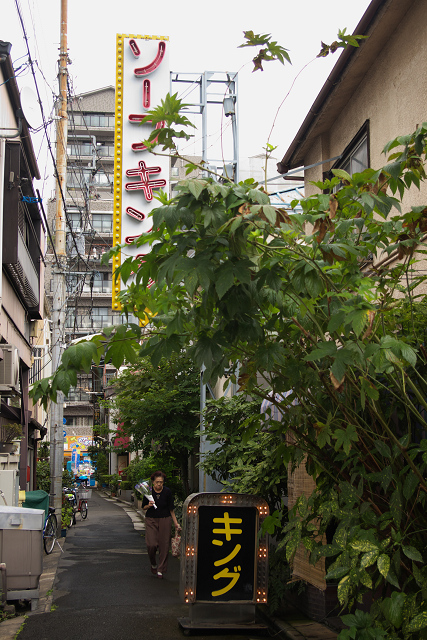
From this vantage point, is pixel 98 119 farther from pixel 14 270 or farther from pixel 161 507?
pixel 161 507

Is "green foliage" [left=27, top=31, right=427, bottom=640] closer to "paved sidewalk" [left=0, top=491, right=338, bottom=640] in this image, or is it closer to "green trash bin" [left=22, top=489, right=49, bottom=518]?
"paved sidewalk" [left=0, top=491, right=338, bottom=640]

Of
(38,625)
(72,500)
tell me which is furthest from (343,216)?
(72,500)

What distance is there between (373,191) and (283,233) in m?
0.77

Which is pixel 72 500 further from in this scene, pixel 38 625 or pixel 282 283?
pixel 282 283

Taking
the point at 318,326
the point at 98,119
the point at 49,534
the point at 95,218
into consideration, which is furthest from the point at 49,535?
the point at 98,119

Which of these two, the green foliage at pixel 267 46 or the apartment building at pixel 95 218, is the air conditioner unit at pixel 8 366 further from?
the apartment building at pixel 95 218

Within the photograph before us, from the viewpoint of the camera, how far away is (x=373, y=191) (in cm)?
460

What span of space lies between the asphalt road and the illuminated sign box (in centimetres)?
25

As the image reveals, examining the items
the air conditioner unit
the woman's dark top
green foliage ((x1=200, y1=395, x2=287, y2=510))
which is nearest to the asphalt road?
the woman's dark top

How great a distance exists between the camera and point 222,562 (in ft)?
27.5

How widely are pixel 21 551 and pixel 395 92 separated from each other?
8.61 meters

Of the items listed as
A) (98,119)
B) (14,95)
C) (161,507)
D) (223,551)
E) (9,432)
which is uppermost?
(98,119)

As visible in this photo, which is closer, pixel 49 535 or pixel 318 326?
pixel 318 326

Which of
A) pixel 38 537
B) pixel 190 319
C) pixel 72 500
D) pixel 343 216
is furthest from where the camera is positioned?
pixel 72 500
